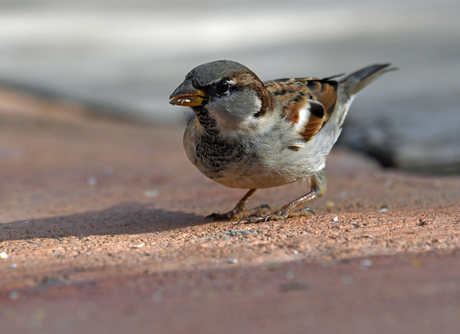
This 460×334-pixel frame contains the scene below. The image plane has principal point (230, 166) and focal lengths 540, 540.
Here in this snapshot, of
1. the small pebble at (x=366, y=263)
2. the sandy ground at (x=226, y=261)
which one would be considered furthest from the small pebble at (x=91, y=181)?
the small pebble at (x=366, y=263)

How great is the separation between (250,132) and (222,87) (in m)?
0.44

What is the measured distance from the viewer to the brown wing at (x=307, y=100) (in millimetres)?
4559

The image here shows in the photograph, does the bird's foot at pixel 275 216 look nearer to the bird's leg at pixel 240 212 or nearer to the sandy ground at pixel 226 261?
the sandy ground at pixel 226 261

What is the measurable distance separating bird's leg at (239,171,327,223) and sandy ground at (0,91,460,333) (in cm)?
24

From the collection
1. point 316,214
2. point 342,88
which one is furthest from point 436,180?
point 316,214

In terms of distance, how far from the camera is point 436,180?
20.7ft

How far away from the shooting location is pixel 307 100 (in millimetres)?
4902

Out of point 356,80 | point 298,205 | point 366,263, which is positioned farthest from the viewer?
point 356,80

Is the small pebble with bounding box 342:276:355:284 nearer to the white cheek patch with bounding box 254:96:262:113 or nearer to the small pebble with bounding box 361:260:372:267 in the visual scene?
the small pebble with bounding box 361:260:372:267

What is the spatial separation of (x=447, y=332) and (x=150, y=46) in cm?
1270

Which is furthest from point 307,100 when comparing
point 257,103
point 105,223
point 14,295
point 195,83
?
point 14,295

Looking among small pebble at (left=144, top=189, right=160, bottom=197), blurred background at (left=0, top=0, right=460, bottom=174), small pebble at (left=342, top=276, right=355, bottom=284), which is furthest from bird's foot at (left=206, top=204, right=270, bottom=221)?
blurred background at (left=0, top=0, right=460, bottom=174)

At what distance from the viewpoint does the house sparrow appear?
3.97 m

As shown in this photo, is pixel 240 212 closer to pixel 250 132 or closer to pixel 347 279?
pixel 250 132
